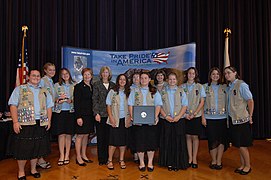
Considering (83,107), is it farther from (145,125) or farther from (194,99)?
(194,99)

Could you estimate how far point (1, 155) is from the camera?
12.7ft

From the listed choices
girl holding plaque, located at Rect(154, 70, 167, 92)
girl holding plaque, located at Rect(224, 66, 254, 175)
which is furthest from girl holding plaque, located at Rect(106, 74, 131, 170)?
girl holding plaque, located at Rect(224, 66, 254, 175)

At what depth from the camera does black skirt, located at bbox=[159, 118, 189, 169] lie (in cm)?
320

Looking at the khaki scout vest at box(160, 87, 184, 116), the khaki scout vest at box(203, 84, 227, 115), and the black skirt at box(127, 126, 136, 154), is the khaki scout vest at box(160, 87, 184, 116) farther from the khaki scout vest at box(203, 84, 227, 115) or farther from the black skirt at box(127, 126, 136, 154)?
the black skirt at box(127, 126, 136, 154)

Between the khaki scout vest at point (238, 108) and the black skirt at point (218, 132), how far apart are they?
0.68 feet

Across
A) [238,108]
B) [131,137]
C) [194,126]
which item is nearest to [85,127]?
[131,137]

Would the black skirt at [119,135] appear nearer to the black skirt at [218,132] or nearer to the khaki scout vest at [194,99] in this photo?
the khaki scout vest at [194,99]

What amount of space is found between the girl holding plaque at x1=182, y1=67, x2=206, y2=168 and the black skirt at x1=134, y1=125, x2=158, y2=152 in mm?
537

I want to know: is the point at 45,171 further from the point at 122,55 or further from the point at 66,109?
→ the point at 122,55

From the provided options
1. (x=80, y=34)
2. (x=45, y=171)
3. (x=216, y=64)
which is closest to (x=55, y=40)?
(x=80, y=34)

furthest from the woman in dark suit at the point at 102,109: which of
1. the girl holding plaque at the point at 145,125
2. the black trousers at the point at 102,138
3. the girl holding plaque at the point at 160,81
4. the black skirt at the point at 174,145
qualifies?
the black skirt at the point at 174,145

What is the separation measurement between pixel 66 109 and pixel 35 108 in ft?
2.12

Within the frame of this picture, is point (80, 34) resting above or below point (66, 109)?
above

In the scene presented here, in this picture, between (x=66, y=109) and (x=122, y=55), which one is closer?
(x=66, y=109)
